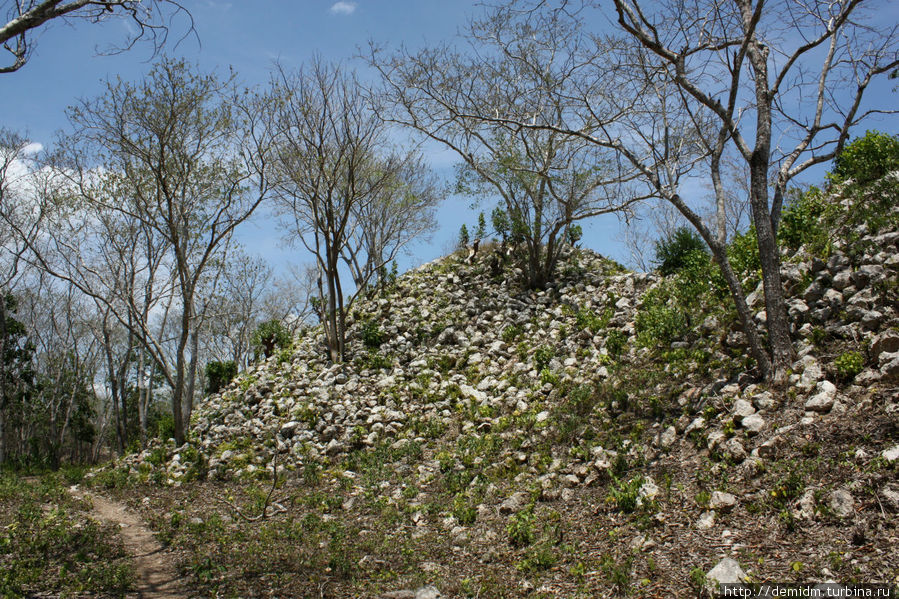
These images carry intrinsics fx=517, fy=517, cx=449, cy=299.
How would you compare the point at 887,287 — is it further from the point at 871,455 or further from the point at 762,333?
the point at 871,455

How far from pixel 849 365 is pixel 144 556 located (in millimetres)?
7690

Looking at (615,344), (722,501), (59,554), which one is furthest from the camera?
(615,344)

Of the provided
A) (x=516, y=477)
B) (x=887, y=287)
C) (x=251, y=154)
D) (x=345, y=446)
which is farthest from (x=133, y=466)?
(x=887, y=287)

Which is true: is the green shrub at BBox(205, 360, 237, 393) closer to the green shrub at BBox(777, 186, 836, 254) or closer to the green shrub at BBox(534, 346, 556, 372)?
the green shrub at BBox(534, 346, 556, 372)

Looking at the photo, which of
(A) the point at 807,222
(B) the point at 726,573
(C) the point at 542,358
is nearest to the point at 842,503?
(B) the point at 726,573

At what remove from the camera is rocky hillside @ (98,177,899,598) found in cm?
417

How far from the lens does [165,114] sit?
1096 centimetres

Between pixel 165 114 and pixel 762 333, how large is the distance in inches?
464

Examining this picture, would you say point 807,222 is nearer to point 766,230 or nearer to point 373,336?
point 766,230

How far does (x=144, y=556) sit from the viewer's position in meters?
5.62

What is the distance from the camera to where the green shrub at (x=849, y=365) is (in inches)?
205

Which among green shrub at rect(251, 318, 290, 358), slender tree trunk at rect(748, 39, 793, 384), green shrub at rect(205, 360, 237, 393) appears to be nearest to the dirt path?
slender tree trunk at rect(748, 39, 793, 384)

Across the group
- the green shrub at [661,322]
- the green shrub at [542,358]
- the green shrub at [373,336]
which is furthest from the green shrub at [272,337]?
the green shrub at [661,322]

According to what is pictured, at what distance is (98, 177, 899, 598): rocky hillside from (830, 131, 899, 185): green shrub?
68cm
